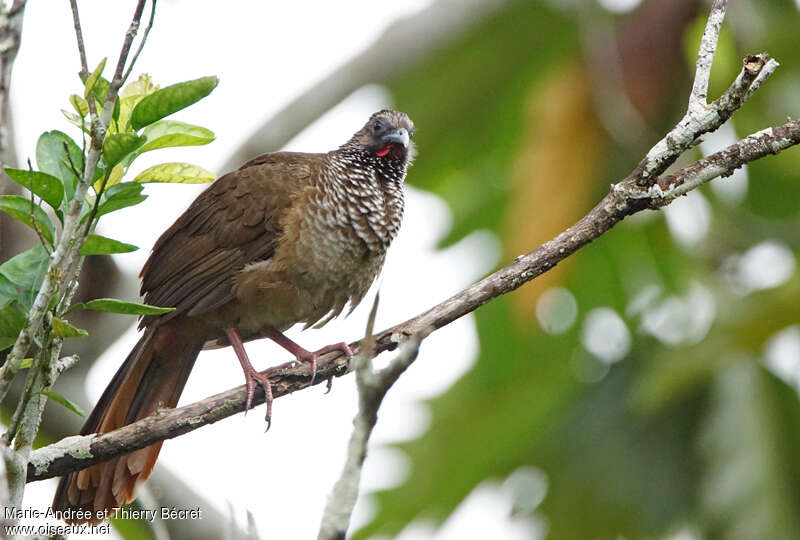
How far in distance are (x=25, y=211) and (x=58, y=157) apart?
0.17 metres

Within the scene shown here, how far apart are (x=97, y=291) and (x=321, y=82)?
6.28 feet

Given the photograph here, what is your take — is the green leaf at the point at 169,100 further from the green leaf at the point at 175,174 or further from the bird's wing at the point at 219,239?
the bird's wing at the point at 219,239

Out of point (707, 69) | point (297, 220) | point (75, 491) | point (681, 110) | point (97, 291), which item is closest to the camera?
point (707, 69)

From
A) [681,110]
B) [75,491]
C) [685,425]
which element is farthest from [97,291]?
[685,425]

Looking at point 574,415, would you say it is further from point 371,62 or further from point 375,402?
point 375,402

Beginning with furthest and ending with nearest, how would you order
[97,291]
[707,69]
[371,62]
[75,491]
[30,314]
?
[371,62] → [97,291] → [75,491] → [707,69] → [30,314]

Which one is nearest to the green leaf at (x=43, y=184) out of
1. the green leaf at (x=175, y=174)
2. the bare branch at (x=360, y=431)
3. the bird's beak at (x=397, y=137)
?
the green leaf at (x=175, y=174)

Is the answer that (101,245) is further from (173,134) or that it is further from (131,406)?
(131,406)

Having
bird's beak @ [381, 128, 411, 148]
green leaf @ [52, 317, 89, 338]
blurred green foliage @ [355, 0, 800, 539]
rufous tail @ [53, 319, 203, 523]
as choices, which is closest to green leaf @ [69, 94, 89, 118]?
green leaf @ [52, 317, 89, 338]

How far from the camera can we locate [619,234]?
279 inches

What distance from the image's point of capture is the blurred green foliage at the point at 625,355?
6.29 m

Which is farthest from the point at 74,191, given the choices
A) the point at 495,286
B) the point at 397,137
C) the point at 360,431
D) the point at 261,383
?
the point at 397,137

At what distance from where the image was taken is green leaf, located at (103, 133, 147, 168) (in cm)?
251

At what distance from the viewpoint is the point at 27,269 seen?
261cm
